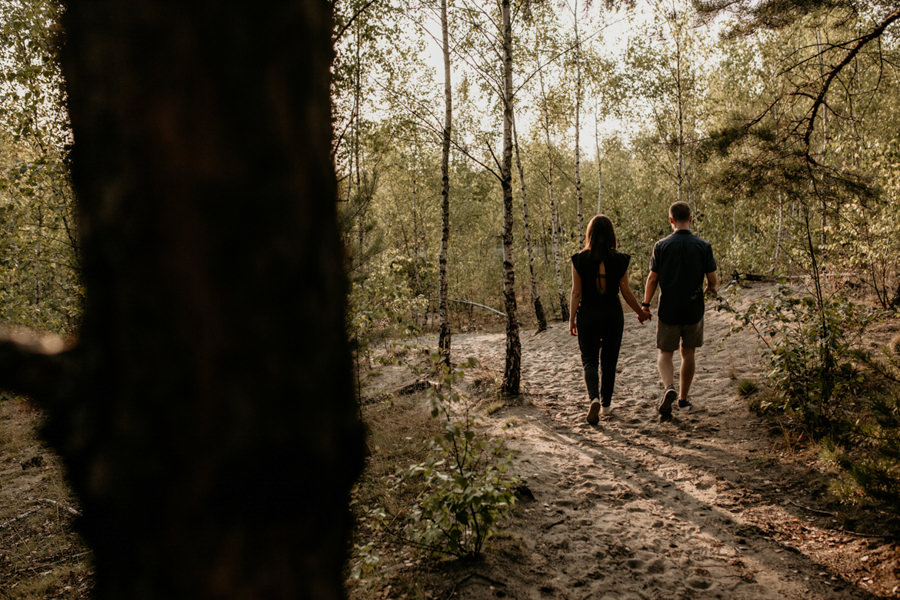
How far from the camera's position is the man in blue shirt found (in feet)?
15.4

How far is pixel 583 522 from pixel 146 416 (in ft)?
11.2

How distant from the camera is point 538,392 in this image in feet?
24.1

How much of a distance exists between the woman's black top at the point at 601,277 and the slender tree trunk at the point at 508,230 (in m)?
1.75

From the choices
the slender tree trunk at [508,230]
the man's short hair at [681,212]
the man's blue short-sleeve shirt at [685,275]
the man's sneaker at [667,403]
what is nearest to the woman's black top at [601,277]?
the man's blue short-sleeve shirt at [685,275]

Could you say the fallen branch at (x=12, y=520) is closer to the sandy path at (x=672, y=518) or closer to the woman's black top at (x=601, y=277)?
the sandy path at (x=672, y=518)

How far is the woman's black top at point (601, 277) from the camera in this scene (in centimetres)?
478

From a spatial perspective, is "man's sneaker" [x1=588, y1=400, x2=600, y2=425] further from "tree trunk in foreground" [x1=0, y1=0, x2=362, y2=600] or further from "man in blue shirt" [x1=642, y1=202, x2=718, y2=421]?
"tree trunk in foreground" [x1=0, y1=0, x2=362, y2=600]

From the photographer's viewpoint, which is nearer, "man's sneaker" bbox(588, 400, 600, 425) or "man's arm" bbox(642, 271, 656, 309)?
"man's arm" bbox(642, 271, 656, 309)

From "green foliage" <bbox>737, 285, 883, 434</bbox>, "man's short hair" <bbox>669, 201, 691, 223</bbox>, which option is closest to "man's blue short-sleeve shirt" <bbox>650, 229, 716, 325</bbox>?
"man's short hair" <bbox>669, 201, 691, 223</bbox>

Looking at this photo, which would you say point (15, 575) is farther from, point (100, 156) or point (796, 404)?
point (796, 404)

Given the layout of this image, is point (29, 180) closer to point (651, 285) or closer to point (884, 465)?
point (651, 285)

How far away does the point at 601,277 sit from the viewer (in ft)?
15.6

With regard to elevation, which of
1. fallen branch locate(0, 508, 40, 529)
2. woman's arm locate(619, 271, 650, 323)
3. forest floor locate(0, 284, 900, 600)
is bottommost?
fallen branch locate(0, 508, 40, 529)

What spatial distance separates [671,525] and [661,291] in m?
2.44
